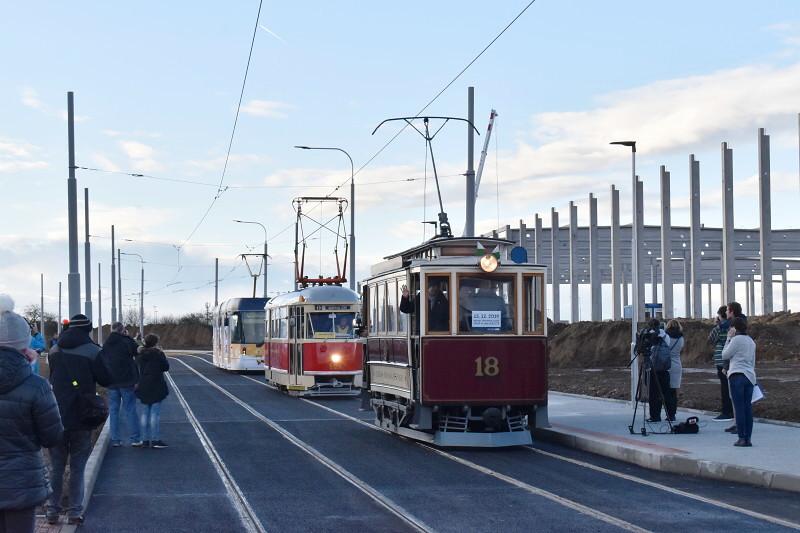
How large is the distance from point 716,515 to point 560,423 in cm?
923

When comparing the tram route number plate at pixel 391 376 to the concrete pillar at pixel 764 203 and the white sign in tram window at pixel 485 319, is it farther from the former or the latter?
the concrete pillar at pixel 764 203

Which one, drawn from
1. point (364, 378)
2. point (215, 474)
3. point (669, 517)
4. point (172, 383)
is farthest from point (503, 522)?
point (172, 383)

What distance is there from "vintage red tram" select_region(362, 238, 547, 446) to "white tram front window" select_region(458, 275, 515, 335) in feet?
0.05

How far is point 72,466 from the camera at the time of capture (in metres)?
10.4

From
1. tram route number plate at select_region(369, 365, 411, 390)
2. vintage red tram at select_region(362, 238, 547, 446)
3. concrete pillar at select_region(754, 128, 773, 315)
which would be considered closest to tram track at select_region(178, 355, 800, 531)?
vintage red tram at select_region(362, 238, 547, 446)

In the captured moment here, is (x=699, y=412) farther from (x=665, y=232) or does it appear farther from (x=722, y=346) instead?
(x=665, y=232)

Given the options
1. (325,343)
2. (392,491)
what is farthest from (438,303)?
(325,343)

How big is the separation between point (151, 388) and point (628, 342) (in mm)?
38253

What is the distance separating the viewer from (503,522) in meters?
10.5

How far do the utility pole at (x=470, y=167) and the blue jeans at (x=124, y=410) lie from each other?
1072 centimetres

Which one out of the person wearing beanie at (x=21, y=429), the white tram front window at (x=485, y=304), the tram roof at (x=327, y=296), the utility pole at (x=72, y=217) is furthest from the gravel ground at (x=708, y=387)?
the person wearing beanie at (x=21, y=429)

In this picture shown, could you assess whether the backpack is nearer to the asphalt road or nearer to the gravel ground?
the asphalt road

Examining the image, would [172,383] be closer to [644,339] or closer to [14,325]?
[644,339]

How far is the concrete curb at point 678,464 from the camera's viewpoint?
12.8 m
